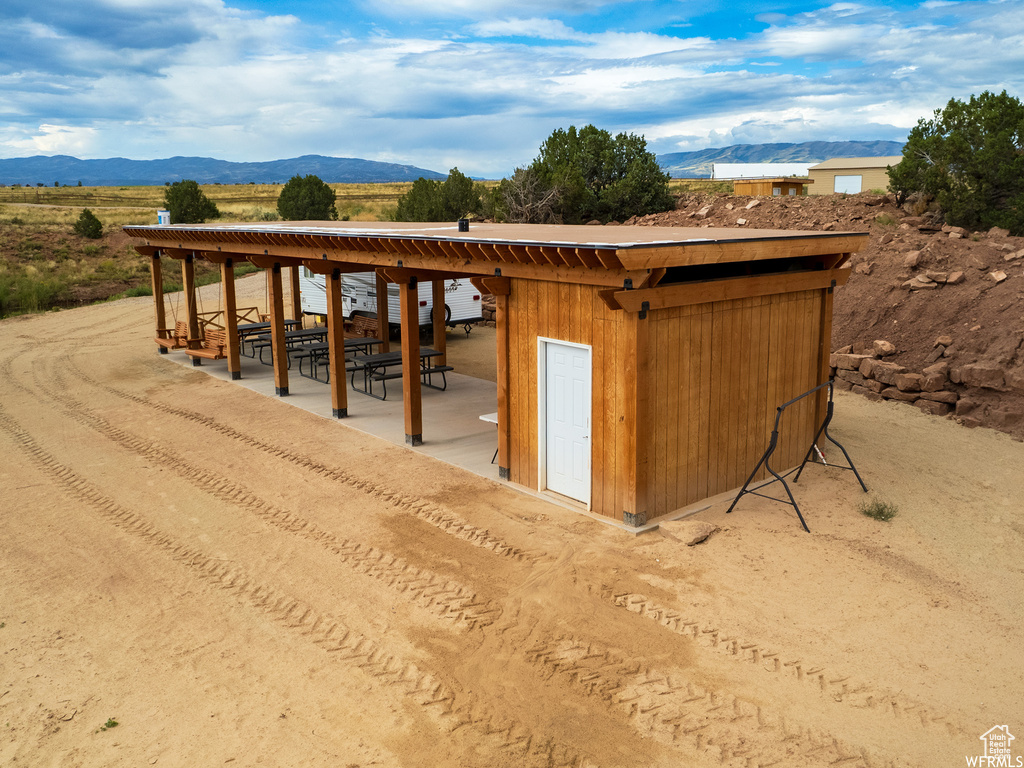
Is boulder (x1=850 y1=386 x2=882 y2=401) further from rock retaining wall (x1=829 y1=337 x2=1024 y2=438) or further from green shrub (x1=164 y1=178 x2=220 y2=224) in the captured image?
green shrub (x1=164 y1=178 x2=220 y2=224)

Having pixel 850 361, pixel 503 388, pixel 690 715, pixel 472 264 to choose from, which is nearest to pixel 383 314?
pixel 472 264

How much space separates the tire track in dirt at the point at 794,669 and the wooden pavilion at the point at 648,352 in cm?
156

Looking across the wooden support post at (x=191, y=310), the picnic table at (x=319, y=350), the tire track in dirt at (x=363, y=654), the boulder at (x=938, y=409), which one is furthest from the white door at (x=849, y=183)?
the tire track in dirt at (x=363, y=654)

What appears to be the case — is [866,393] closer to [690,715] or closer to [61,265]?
[690,715]

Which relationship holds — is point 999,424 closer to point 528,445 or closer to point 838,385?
point 838,385

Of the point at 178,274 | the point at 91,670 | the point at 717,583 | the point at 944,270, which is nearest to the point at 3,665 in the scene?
the point at 91,670

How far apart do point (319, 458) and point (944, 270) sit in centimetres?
1201

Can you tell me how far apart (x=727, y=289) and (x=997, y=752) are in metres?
4.59

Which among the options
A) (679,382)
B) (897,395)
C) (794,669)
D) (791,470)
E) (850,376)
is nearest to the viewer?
(794,669)

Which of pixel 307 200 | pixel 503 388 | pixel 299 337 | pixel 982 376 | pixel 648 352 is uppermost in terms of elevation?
pixel 307 200

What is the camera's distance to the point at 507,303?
27.8 ft

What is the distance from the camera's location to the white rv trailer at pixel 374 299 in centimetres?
1777

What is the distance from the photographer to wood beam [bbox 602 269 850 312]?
699 centimetres

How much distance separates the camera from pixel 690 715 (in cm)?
472
